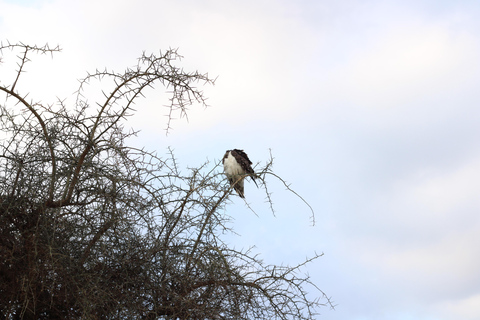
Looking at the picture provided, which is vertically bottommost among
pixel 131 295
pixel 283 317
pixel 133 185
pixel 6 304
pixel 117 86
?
pixel 6 304

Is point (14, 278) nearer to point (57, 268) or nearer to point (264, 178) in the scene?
point (57, 268)

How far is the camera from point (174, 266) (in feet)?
12.3

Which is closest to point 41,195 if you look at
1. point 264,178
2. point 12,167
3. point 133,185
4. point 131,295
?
point 12,167

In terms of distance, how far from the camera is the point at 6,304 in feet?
11.5

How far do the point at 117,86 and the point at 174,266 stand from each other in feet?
3.83

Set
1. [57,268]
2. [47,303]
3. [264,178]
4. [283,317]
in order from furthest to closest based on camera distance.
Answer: [264,178]
[283,317]
[47,303]
[57,268]

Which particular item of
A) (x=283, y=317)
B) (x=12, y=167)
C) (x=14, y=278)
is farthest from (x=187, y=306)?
(x=12, y=167)

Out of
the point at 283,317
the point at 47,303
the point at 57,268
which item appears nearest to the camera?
the point at 57,268

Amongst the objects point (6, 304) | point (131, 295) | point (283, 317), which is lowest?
point (6, 304)

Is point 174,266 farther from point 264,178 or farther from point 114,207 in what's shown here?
point 264,178

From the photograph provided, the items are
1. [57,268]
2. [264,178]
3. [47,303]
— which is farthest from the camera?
[264,178]

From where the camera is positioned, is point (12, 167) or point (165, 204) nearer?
point (12, 167)

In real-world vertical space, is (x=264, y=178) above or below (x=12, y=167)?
above

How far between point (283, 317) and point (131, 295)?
36.9 inches
